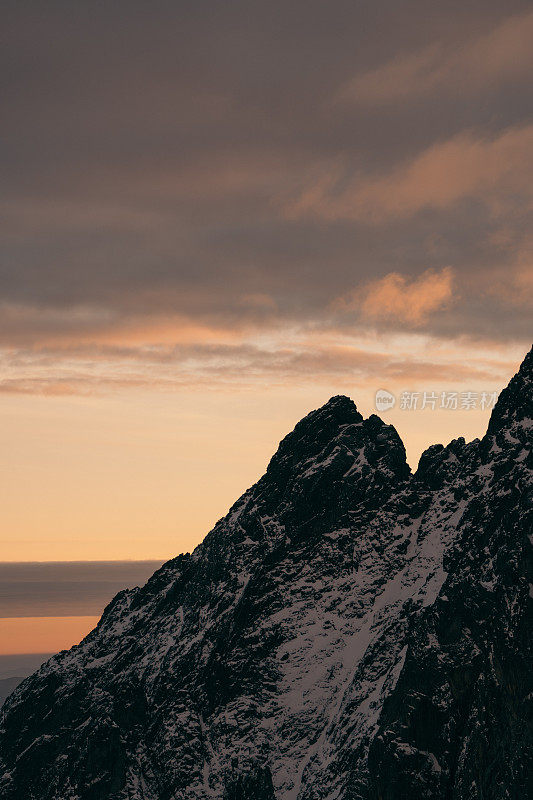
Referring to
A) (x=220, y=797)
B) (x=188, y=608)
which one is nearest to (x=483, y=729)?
(x=220, y=797)

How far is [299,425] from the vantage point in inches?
7721

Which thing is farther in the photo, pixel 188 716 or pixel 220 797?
pixel 188 716

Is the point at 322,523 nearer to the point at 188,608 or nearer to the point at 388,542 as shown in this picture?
the point at 388,542

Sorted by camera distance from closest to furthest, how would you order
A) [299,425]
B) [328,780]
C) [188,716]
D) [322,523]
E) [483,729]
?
[483,729] → [328,780] → [188,716] → [322,523] → [299,425]

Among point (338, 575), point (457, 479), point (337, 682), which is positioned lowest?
point (337, 682)

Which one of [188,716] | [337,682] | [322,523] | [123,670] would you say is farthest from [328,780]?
[123,670]

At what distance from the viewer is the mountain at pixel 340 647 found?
128500 mm

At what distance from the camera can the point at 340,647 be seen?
16350 cm

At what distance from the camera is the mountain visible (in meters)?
128

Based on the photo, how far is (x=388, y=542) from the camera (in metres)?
175

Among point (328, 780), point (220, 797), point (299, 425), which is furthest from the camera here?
point (299, 425)

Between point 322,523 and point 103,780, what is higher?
point 322,523

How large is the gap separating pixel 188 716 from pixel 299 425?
58283 mm

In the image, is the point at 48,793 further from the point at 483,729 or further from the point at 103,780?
the point at 483,729
